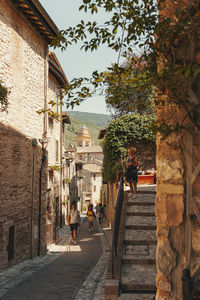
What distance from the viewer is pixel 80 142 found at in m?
100

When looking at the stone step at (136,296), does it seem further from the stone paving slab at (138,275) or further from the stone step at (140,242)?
the stone step at (140,242)

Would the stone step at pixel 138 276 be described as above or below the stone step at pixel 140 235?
below

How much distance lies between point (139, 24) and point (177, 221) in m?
2.35

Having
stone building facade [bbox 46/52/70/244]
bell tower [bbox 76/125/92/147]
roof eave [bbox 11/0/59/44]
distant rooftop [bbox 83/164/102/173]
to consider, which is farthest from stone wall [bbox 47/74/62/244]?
bell tower [bbox 76/125/92/147]

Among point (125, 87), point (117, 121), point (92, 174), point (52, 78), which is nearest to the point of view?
point (125, 87)

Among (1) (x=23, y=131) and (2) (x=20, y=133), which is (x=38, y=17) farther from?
(2) (x=20, y=133)

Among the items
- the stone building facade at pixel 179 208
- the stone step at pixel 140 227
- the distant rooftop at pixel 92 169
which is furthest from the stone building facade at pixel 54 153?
the distant rooftop at pixel 92 169

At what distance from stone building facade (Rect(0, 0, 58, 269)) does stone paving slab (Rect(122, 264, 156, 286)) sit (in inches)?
200

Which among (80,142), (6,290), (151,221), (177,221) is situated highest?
(80,142)

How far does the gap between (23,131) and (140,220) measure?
5.80m

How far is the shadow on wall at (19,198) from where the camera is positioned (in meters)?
10.1

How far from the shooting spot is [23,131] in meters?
11.7

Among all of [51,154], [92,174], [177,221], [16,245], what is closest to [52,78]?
[51,154]

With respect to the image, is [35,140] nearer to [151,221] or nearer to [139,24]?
[151,221]
